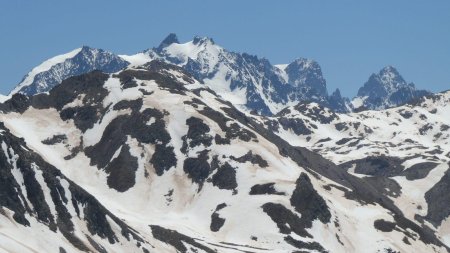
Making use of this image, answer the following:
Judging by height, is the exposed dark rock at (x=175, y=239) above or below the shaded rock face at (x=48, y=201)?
above

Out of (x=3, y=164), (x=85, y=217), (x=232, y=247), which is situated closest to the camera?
(x=3, y=164)

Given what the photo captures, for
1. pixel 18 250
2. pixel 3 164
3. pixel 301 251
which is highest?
pixel 301 251

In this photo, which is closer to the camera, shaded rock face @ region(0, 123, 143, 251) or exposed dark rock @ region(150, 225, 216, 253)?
shaded rock face @ region(0, 123, 143, 251)

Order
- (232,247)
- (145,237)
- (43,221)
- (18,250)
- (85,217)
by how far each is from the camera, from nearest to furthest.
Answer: (18,250) < (43,221) < (85,217) < (145,237) < (232,247)

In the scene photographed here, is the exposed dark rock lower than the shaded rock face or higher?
higher

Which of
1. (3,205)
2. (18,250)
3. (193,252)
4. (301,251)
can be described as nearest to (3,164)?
Result: (3,205)

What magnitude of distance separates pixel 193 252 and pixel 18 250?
219 feet

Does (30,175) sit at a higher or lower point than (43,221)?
higher

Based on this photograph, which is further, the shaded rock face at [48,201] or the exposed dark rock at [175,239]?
the exposed dark rock at [175,239]

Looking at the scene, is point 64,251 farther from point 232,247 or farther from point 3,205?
point 232,247

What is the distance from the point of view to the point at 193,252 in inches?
6895

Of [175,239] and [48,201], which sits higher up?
[175,239]

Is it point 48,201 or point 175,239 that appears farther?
point 175,239

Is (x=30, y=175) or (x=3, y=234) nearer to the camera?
(x=3, y=234)
